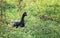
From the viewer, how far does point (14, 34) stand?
3701 mm

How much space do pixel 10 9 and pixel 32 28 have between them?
202cm

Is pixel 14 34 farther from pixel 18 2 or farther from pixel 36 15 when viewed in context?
pixel 18 2

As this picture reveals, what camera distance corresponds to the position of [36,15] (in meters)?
5.86

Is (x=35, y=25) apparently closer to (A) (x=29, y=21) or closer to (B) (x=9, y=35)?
(A) (x=29, y=21)

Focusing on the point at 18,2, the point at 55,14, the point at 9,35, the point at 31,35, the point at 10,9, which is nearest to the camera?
the point at 9,35

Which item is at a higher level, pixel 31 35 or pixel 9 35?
pixel 9 35

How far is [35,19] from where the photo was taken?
5.37 meters

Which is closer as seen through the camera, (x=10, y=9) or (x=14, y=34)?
(x=14, y=34)

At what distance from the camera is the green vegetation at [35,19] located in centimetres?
395

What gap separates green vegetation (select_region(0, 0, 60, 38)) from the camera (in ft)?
13.0

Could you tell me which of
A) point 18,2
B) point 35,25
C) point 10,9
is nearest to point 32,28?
point 35,25

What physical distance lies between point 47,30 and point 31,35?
34 centimetres

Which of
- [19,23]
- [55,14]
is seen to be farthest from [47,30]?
[55,14]

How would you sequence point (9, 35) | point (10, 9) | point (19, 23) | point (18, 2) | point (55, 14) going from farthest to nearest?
point (18, 2) → point (10, 9) → point (55, 14) → point (19, 23) → point (9, 35)
